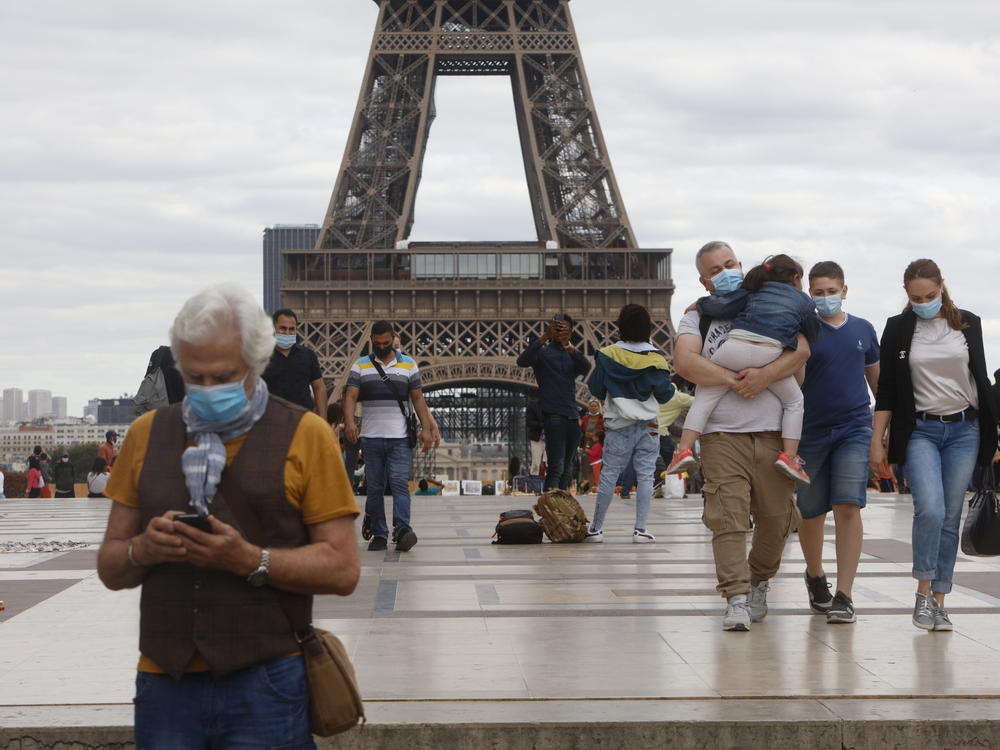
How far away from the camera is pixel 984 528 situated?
7.96m

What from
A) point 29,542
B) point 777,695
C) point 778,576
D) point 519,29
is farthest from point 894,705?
point 519,29

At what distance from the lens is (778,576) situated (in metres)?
10.5

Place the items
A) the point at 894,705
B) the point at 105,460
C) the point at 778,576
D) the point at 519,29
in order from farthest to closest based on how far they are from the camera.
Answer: the point at 519,29, the point at 105,460, the point at 778,576, the point at 894,705

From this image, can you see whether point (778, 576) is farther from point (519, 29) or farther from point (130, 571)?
point (519, 29)

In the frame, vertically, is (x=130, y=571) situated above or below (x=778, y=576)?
above

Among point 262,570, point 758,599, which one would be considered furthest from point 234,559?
point 758,599

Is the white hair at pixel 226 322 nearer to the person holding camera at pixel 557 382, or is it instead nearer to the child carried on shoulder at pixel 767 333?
the child carried on shoulder at pixel 767 333

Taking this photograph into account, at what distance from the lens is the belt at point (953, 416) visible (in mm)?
7918

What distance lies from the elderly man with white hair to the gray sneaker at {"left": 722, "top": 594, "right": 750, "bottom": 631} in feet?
14.4

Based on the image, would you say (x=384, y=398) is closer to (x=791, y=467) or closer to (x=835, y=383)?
(x=835, y=383)

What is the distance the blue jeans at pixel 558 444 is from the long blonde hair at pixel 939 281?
779cm

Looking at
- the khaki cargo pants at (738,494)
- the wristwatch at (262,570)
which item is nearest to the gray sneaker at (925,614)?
the khaki cargo pants at (738,494)

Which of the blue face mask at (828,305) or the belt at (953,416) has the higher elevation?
the blue face mask at (828,305)

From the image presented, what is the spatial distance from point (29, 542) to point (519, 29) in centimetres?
4634
